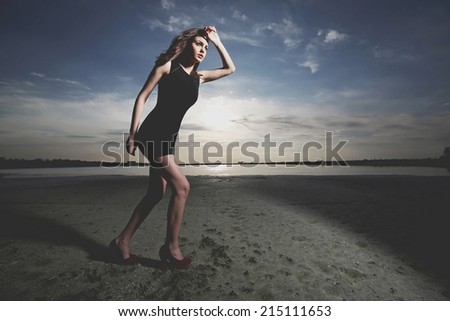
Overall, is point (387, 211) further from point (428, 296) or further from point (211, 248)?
point (211, 248)

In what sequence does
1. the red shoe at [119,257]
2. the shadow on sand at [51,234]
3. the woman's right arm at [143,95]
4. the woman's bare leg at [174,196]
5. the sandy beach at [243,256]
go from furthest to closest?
1. the shadow on sand at [51,234]
2. the red shoe at [119,257]
3. the woman's bare leg at [174,196]
4. the woman's right arm at [143,95]
5. the sandy beach at [243,256]

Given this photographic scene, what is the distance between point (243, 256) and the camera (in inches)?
94.2

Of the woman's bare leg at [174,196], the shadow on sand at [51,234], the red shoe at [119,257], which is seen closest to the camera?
the woman's bare leg at [174,196]

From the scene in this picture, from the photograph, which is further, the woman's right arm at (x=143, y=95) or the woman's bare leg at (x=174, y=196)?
the woman's bare leg at (x=174, y=196)

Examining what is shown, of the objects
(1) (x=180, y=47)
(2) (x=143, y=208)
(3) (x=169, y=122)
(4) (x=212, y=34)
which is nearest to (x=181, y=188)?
(2) (x=143, y=208)

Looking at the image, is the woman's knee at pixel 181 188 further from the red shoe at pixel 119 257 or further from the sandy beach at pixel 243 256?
the red shoe at pixel 119 257

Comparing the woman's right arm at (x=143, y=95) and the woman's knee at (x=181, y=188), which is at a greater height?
the woman's right arm at (x=143, y=95)

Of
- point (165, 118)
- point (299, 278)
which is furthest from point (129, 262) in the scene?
point (299, 278)

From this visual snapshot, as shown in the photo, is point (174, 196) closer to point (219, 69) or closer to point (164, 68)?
point (164, 68)

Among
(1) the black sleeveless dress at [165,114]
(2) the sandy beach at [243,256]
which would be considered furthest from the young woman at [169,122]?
(2) the sandy beach at [243,256]

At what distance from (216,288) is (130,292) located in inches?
27.5

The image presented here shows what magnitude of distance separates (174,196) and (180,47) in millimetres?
1383

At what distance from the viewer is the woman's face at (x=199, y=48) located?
1999 millimetres

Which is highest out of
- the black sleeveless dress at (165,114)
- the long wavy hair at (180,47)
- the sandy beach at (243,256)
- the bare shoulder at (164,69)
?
the long wavy hair at (180,47)
